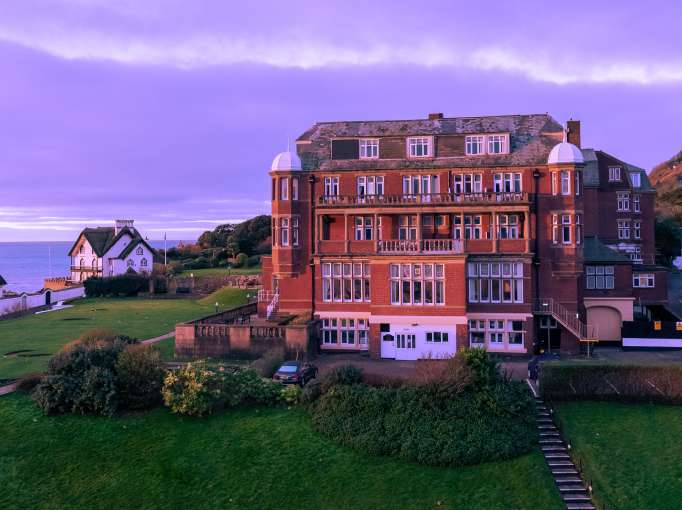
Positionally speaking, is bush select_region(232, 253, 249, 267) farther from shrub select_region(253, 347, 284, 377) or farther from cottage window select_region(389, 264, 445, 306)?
shrub select_region(253, 347, 284, 377)

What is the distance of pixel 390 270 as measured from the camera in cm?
3219

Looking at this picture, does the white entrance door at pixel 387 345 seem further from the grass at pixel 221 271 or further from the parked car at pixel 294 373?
the grass at pixel 221 271

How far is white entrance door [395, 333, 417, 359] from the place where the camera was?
3177 centimetres

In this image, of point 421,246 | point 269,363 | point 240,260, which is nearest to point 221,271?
point 240,260

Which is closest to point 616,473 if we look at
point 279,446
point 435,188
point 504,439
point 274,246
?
point 504,439

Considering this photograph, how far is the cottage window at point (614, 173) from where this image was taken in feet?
163

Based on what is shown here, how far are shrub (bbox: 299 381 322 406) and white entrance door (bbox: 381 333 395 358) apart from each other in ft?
31.2

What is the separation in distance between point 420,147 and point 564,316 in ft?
42.1

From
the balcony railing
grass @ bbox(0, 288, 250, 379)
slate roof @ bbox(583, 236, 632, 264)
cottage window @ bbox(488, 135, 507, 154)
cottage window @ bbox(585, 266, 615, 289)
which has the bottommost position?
grass @ bbox(0, 288, 250, 379)

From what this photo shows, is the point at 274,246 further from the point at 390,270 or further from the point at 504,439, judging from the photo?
the point at 504,439

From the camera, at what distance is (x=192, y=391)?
73.5 feet

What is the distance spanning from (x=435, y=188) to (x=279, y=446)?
19.2 meters

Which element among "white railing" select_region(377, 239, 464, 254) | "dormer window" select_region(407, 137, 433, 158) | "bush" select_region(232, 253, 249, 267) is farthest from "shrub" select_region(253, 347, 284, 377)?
"bush" select_region(232, 253, 249, 267)

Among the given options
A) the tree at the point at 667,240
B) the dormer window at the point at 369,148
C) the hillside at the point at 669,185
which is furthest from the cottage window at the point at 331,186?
the hillside at the point at 669,185
